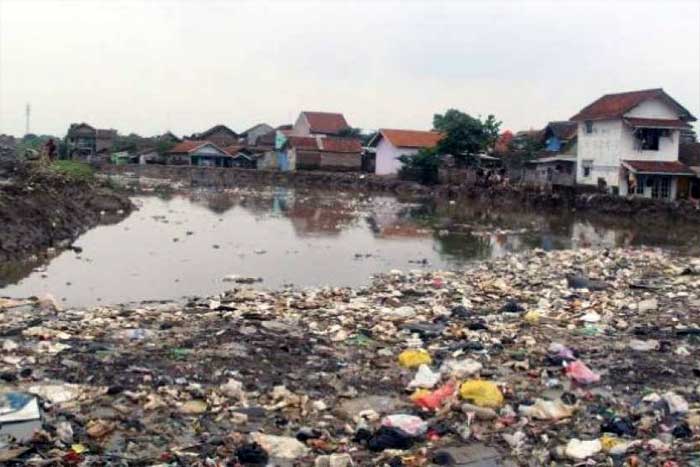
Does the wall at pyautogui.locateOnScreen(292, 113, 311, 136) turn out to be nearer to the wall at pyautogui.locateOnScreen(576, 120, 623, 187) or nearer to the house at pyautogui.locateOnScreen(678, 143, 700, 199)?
the wall at pyautogui.locateOnScreen(576, 120, 623, 187)

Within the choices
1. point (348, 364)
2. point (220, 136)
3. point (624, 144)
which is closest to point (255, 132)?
point (220, 136)

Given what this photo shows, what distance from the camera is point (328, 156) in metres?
48.9

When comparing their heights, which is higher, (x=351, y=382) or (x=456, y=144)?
(x=456, y=144)

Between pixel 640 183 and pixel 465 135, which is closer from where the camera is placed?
pixel 640 183

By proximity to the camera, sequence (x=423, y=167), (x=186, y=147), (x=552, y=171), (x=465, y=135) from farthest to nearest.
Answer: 1. (x=186, y=147)
2. (x=423, y=167)
3. (x=465, y=135)
4. (x=552, y=171)

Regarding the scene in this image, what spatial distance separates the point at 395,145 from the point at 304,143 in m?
7.37

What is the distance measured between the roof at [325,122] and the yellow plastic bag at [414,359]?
5086 centimetres

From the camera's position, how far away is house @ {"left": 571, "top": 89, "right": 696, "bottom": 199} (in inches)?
1148

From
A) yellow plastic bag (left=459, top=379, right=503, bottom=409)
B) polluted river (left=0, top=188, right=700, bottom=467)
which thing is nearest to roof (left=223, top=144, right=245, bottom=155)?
polluted river (left=0, top=188, right=700, bottom=467)

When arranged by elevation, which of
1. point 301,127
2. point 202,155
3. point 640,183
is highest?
point 301,127

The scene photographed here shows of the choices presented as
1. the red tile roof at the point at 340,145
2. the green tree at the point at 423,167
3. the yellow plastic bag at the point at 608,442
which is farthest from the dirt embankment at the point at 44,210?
the red tile roof at the point at 340,145

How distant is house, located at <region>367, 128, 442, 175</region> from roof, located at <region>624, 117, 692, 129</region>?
657 inches

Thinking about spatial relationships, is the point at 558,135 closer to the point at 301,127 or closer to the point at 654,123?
the point at 654,123

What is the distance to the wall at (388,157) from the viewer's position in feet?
150
